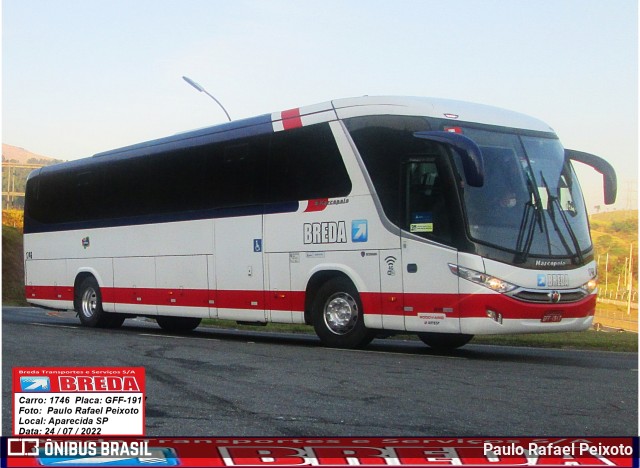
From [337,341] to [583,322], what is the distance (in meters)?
3.31

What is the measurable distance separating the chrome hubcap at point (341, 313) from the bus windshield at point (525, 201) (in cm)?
238

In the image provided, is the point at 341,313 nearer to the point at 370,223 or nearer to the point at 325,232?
the point at 325,232

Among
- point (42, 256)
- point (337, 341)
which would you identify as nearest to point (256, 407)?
point (337, 341)

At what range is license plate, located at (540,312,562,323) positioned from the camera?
39.6 ft

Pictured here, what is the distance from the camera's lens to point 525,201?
12305 millimetres

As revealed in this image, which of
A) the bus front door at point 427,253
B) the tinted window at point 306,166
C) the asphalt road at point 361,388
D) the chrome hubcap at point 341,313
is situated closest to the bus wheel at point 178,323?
the asphalt road at point 361,388

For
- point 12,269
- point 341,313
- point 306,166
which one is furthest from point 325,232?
point 12,269

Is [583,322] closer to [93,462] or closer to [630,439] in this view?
[630,439]

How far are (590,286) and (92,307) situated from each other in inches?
429

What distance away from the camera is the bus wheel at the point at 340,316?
13528 millimetres

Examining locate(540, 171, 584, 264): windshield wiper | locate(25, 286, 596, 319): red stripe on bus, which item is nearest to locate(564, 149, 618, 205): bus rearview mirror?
locate(540, 171, 584, 264): windshield wiper

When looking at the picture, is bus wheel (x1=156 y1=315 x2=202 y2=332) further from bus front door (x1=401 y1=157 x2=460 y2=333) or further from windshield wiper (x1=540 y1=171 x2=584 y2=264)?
windshield wiper (x1=540 y1=171 x2=584 y2=264)

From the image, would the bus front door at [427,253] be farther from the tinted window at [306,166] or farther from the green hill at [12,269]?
the green hill at [12,269]

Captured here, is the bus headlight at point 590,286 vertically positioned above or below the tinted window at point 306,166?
below
